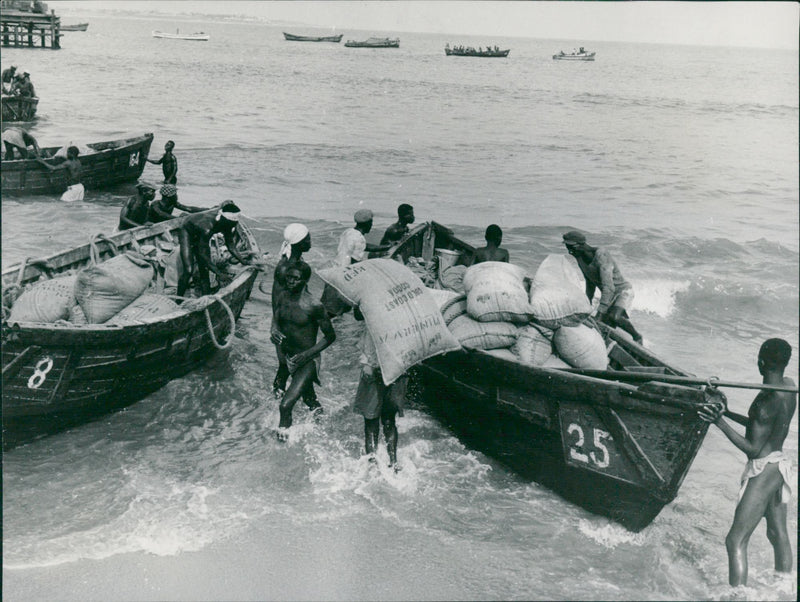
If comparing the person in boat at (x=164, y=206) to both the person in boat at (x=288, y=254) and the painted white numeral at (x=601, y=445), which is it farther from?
the painted white numeral at (x=601, y=445)

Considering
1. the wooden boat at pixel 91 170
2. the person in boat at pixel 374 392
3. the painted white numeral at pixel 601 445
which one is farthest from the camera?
the wooden boat at pixel 91 170

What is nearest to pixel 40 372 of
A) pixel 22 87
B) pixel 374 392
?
pixel 374 392

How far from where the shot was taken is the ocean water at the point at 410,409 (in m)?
4.34

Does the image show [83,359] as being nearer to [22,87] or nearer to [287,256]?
[287,256]

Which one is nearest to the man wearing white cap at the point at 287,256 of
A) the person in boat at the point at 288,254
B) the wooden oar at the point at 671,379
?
the person in boat at the point at 288,254

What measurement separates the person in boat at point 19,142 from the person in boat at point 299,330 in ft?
32.7

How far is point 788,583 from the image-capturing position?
4.24 meters

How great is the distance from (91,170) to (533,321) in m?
12.6

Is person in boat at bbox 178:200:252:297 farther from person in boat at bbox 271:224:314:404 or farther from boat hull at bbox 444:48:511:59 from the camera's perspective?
boat hull at bbox 444:48:511:59

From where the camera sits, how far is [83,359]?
17.6ft

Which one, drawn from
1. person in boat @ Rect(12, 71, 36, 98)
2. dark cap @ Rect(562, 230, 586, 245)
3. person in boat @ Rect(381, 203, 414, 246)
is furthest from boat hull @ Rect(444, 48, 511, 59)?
dark cap @ Rect(562, 230, 586, 245)

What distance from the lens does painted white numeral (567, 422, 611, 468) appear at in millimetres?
4645

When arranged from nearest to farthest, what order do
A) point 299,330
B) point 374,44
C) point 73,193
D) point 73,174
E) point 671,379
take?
point 671,379 < point 299,330 < point 73,174 < point 73,193 < point 374,44

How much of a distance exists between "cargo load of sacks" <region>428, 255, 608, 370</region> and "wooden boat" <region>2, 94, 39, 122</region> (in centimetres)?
2084
